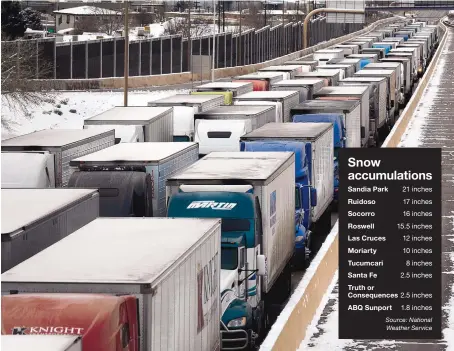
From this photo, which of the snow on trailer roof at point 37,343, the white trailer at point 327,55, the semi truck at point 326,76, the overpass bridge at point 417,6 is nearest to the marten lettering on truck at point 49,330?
the snow on trailer roof at point 37,343

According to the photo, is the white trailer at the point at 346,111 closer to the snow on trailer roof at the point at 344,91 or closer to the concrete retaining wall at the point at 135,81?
the snow on trailer roof at the point at 344,91

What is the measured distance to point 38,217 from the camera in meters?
16.8

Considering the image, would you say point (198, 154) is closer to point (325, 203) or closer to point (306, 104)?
point (325, 203)

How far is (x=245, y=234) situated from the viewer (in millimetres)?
19047

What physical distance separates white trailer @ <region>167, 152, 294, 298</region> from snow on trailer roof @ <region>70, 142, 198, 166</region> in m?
0.97

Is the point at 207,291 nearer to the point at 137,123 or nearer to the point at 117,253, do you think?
the point at 117,253

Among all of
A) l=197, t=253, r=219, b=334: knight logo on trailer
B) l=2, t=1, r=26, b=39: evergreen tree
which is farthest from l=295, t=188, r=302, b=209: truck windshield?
l=2, t=1, r=26, b=39: evergreen tree

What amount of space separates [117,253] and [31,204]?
496 centimetres

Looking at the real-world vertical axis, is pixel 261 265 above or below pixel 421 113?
above

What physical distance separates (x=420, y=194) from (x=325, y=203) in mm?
15093

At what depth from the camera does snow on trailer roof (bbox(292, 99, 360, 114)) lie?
36.8 metres

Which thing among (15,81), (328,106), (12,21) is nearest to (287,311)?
(328,106)

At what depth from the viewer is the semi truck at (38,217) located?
51.4 ft

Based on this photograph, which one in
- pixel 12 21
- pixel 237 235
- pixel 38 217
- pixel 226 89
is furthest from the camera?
pixel 12 21
